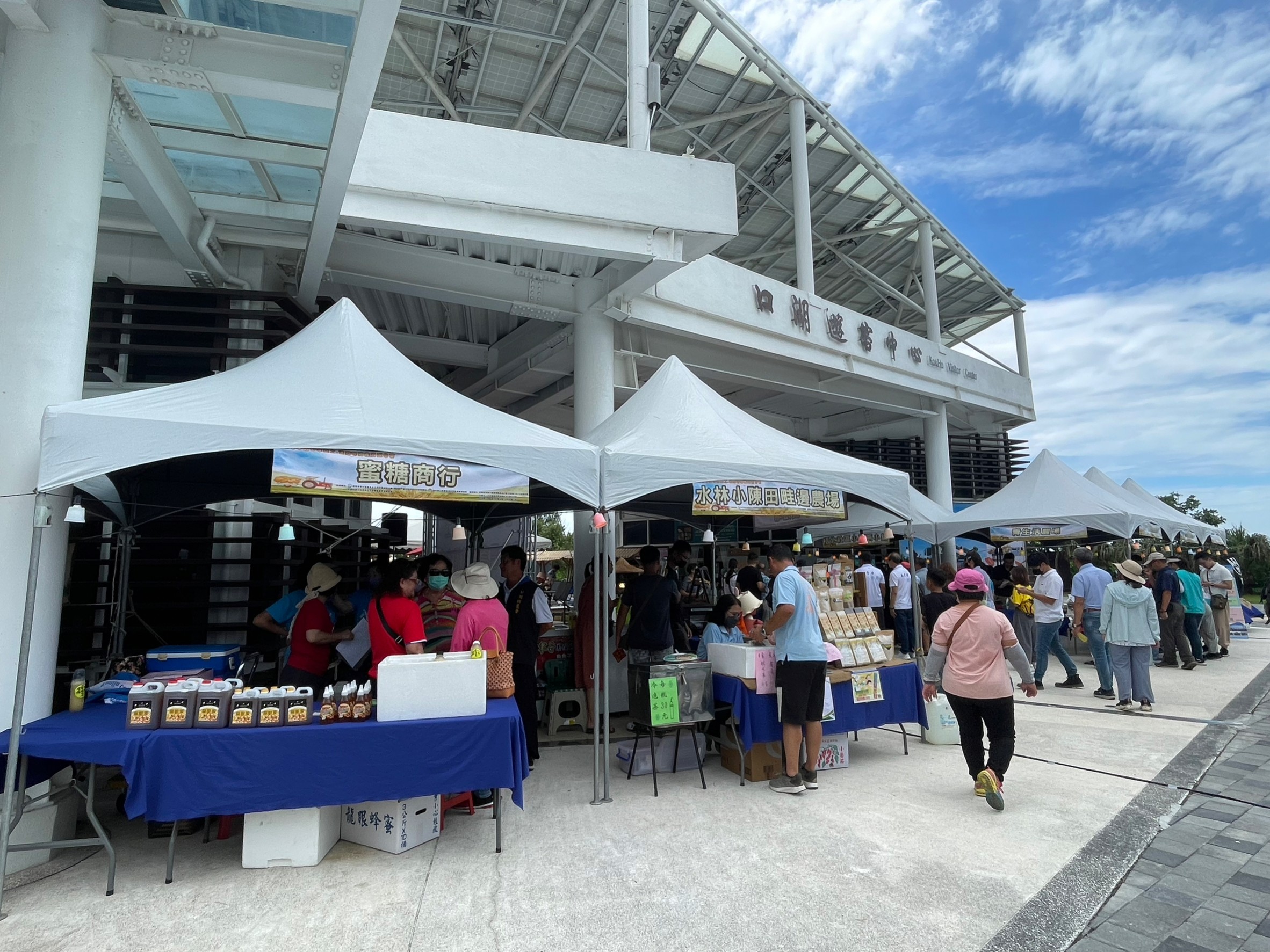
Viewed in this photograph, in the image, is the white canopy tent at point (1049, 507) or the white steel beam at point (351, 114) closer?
the white steel beam at point (351, 114)

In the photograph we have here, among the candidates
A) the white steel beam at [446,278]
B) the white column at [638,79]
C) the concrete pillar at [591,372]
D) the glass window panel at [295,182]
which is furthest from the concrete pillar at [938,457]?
the glass window panel at [295,182]

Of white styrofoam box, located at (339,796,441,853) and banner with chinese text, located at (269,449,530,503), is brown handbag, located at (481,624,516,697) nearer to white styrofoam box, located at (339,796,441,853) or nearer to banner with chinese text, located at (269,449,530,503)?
white styrofoam box, located at (339,796,441,853)

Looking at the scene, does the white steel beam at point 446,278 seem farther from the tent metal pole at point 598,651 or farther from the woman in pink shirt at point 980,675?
the woman in pink shirt at point 980,675

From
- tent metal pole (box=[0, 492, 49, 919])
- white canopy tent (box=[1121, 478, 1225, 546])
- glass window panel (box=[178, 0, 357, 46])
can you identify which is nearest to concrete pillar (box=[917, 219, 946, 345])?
white canopy tent (box=[1121, 478, 1225, 546])

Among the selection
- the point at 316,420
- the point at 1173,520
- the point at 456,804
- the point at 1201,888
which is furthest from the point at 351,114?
the point at 1173,520

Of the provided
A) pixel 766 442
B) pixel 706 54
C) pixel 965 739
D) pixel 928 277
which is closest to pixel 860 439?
pixel 928 277

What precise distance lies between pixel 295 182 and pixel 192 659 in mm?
4058

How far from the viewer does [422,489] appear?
4.32 meters

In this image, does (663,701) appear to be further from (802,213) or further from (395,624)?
(802,213)

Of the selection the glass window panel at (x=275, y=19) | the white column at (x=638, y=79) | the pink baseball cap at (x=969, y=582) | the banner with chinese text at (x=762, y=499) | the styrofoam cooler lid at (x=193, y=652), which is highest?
the white column at (x=638, y=79)

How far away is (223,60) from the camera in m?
4.66

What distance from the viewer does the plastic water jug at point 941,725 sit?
6184 mm

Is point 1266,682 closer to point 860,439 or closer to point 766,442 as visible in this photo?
point 766,442

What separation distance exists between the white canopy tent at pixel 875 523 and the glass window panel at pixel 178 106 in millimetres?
9552
